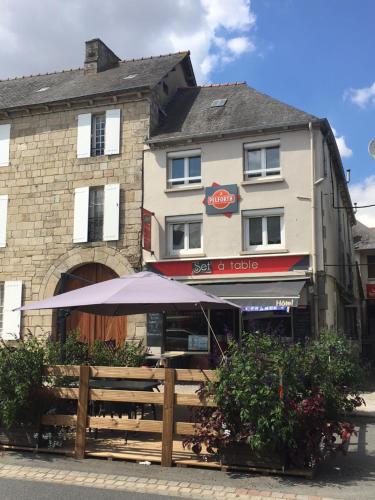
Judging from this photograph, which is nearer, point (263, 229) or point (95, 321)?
point (263, 229)

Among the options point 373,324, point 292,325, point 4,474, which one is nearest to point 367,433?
point 4,474

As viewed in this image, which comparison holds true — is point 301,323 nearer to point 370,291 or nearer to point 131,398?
point 131,398

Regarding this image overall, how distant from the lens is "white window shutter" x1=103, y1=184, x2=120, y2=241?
1697cm

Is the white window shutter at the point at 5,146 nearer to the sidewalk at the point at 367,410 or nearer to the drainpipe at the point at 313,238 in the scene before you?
the drainpipe at the point at 313,238

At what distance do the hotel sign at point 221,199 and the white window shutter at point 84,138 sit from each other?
4.41m

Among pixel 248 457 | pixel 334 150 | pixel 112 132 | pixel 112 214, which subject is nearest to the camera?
pixel 248 457

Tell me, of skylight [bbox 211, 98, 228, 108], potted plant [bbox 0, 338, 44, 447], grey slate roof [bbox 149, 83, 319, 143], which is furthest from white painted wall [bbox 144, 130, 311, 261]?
potted plant [bbox 0, 338, 44, 447]

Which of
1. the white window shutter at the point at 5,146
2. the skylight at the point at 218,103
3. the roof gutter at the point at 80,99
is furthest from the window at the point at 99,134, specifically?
the skylight at the point at 218,103

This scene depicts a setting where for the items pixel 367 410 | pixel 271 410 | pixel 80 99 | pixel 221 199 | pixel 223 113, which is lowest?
pixel 367 410

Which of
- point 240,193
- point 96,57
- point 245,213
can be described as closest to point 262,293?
point 245,213

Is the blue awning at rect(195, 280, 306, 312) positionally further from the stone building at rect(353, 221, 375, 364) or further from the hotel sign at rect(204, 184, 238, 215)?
the stone building at rect(353, 221, 375, 364)

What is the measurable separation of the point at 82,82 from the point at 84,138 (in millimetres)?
3063

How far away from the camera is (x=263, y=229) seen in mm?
15836

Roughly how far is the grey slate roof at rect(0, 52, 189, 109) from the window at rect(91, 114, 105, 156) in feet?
2.82
